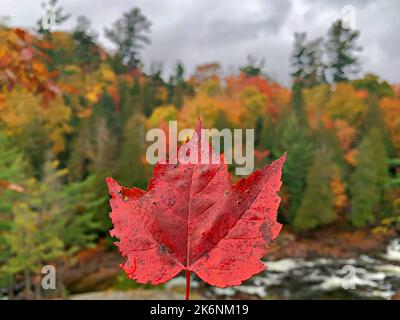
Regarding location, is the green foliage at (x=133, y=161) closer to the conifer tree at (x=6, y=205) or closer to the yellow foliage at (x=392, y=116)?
the conifer tree at (x=6, y=205)

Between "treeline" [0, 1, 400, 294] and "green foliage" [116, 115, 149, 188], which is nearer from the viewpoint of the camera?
"treeline" [0, 1, 400, 294]

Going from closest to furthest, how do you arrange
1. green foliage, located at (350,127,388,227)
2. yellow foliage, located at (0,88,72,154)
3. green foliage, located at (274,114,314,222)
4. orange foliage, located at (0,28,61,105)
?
orange foliage, located at (0,28,61,105)
yellow foliage, located at (0,88,72,154)
green foliage, located at (350,127,388,227)
green foliage, located at (274,114,314,222)

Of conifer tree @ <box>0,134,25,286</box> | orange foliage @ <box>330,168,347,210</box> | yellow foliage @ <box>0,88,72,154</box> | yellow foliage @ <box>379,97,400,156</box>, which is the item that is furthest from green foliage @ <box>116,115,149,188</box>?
yellow foliage @ <box>379,97,400,156</box>

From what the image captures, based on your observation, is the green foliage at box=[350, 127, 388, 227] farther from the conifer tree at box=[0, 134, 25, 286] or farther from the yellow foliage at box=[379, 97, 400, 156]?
the conifer tree at box=[0, 134, 25, 286]

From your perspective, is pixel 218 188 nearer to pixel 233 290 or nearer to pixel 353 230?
pixel 233 290

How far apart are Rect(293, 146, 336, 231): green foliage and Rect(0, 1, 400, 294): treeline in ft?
0.18

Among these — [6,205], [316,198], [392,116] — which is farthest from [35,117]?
[392,116]

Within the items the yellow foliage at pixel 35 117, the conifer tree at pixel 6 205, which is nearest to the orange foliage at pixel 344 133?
the yellow foliage at pixel 35 117

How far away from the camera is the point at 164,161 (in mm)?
613

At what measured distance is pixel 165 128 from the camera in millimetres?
26312

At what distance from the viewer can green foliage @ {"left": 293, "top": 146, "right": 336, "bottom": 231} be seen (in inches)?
968

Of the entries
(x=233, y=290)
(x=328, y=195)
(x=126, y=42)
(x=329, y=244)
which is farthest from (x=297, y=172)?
(x=126, y=42)

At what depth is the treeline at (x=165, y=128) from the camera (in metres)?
17.8

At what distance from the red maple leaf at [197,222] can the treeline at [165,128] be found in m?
15.4
